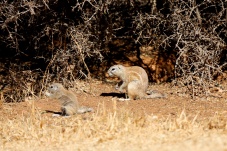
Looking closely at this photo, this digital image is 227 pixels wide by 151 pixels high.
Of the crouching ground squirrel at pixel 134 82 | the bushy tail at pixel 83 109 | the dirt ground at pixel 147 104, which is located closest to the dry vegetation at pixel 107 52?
the dirt ground at pixel 147 104

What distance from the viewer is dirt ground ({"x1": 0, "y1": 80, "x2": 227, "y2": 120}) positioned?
1211cm

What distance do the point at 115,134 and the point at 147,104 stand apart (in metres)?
4.10

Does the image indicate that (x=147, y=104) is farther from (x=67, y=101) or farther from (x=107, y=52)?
(x=107, y=52)

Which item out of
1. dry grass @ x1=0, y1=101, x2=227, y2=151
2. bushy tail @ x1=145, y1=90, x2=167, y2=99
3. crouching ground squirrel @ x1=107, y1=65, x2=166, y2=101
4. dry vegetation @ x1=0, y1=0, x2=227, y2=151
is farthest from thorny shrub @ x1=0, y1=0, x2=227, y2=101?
dry grass @ x1=0, y1=101, x2=227, y2=151

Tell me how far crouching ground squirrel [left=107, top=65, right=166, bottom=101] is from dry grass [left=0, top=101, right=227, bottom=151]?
3.13 metres

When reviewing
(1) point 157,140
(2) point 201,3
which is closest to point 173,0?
(2) point 201,3

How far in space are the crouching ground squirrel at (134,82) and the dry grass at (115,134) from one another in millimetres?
3128

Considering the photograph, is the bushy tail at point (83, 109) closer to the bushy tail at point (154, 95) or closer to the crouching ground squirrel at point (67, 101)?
the crouching ground squirrel at point (67, 101)

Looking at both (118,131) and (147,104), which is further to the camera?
(147,104)

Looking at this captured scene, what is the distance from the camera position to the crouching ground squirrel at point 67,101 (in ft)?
38.9

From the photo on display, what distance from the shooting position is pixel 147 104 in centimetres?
1308

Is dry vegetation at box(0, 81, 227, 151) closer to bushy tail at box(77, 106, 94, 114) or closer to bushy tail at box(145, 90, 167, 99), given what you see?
bushy tail at box(77, 106, 94, 114)

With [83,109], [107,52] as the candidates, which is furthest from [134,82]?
[107,52]

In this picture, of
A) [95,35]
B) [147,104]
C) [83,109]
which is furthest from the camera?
[95,35]
